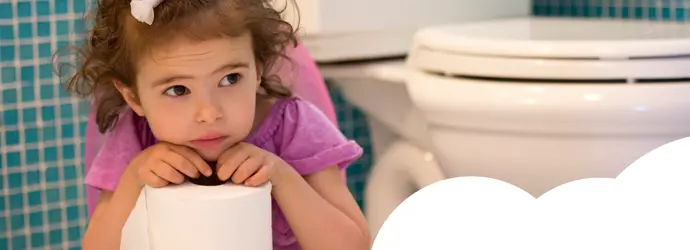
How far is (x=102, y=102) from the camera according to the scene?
1073 millimetres

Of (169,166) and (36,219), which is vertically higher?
(169,166)

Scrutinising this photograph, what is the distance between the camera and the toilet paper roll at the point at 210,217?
2.75 ft

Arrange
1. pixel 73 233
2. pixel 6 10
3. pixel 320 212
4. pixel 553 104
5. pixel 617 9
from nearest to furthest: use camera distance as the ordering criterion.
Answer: pixel 320 212 < pixel 553 104 < pixel 6 10 < pixel 73 233 < pixel 617 9

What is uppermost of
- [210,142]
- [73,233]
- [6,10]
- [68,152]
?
[6,10]

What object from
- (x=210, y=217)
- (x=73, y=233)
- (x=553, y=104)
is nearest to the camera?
(x=210, y=217)

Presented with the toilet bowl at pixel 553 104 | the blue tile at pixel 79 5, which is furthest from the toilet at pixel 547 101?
the blue tile at pixel 79 5

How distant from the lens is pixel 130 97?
0.99 meters

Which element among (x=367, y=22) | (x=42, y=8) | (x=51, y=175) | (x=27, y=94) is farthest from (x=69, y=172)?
(x=367, y=22)

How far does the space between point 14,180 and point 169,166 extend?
1.94 ft

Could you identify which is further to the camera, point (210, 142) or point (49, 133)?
point (49, 133)

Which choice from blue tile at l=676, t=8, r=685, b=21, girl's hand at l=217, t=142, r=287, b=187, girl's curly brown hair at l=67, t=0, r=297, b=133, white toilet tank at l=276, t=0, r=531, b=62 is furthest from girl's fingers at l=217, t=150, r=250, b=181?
blue tile at l=676, t=8, r=685, b=21

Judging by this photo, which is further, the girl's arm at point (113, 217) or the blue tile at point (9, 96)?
the blue tile at point (9, 96)

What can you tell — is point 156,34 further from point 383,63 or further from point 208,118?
point 383,63

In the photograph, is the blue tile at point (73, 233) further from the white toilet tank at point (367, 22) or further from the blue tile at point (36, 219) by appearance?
the white toilet tank at point (367, 22)
